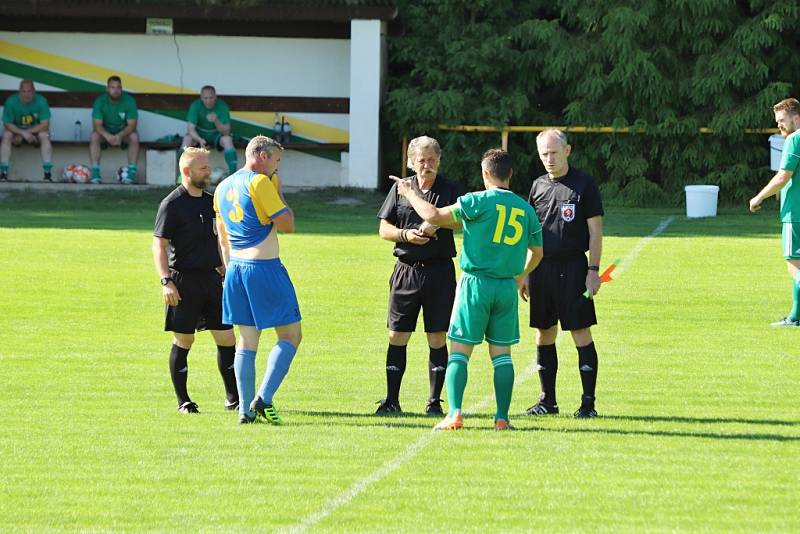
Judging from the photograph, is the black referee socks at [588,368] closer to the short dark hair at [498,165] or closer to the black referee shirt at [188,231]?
A: the short dark hair at [498,165]

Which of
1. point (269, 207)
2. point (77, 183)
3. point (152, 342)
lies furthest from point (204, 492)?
point (77, 183)

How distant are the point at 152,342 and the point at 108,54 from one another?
16.9 meters

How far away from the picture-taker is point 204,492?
7.20 m

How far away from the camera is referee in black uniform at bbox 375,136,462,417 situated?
9.37 m

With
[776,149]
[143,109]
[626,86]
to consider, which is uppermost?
[626,86]

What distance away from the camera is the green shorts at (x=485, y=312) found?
8.58 metres

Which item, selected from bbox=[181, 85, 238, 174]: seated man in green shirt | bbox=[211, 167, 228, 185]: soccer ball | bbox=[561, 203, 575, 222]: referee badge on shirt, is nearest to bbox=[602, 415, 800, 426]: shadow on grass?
bbox=[561, 203, 575, 222]: referee badge on shirt

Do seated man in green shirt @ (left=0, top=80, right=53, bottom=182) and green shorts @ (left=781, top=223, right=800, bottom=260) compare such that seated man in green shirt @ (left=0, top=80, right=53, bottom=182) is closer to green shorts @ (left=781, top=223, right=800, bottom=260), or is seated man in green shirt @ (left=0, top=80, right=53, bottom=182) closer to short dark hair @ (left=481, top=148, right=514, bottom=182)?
green shorts @ (left=781, top=223, right=800, bottom=260)

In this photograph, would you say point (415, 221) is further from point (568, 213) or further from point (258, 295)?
point (258, 295)

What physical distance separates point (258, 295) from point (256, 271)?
0.15 m

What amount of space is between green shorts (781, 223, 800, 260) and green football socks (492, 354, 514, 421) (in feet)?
18.4

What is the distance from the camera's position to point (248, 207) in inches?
347

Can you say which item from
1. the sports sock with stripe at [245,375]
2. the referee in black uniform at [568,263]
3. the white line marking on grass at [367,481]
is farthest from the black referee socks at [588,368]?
the sports sock with stripe at [245,375]

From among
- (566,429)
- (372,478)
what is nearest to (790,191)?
(566,429)
